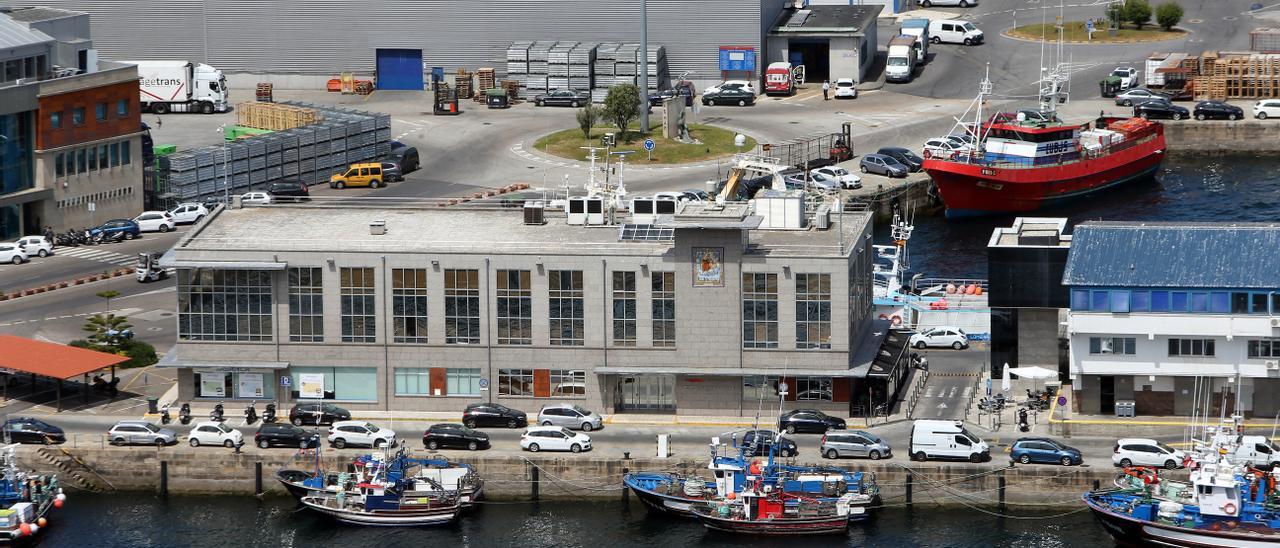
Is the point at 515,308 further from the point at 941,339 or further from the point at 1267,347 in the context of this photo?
the point at 1267,347

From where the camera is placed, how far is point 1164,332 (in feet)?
392

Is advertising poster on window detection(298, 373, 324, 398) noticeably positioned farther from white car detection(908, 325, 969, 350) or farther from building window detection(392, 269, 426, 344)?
white car detection(908, 325, 969, 350)

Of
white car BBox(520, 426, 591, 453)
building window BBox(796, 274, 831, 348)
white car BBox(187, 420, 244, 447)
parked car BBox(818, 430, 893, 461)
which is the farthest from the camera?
building window BBox(796, 274, 831, 348)

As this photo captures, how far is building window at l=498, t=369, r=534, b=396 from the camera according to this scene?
Answer: 124562mm

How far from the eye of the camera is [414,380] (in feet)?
411

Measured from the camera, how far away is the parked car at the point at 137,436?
120062mm

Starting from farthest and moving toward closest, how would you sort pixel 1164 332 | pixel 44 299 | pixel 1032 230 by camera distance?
pixel 44 299, pixel 1032 230, pixel 1164 332

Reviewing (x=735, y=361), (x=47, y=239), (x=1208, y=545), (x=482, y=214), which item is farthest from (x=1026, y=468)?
(x=47, y=239)

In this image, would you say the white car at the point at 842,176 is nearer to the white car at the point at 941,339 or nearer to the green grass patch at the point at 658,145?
the green grass patch at the point at 658,145

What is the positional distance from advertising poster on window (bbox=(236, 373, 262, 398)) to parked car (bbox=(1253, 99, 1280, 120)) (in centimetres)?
9913

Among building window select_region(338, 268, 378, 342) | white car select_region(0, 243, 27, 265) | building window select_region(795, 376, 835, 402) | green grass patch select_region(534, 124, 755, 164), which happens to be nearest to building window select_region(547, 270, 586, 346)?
building window select_region(338, 268, 378, 342)

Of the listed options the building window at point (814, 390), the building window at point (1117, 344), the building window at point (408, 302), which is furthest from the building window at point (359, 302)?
the building window at point (1117, 344)

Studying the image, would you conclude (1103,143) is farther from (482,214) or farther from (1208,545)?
(1208,545)

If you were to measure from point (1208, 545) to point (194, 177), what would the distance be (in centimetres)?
8703
